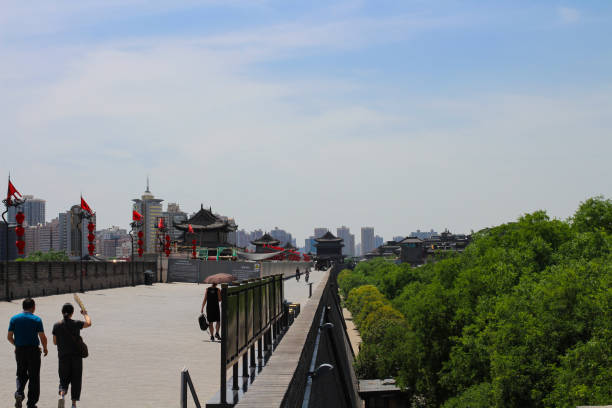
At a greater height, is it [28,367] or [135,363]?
[28,367]

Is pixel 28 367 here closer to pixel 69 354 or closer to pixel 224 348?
pixel 69 354

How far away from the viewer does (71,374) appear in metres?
9.28

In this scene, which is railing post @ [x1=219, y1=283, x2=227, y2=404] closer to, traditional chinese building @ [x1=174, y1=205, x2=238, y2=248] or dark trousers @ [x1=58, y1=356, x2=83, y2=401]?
dark trousers @ [x1=58, y1=356, x2=83, y2=401]

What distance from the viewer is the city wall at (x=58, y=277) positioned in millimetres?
32812

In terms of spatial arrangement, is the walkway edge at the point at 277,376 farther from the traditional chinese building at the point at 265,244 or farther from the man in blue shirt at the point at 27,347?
the traditional chinese building at the point at 265,244

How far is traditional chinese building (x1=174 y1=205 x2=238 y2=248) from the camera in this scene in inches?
4139

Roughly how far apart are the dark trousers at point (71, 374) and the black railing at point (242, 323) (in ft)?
7.65

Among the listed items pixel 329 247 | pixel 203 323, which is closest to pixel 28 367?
pixel 203 323

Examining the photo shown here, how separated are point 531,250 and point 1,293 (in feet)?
89.0

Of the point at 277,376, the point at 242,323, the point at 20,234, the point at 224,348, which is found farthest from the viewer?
the point at 20,234

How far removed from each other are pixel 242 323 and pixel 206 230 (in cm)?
9870

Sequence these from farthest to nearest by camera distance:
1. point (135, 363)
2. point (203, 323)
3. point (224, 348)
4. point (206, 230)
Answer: point (206, 230)
point (203, 323)
point (135, 363)
point (224, 348)

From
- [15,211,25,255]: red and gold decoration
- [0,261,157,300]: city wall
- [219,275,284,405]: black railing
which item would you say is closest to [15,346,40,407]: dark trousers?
[219,275,284,405]: black railing

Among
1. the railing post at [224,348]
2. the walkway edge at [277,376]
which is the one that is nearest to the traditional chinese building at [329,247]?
the walkway edge at [277,376]
